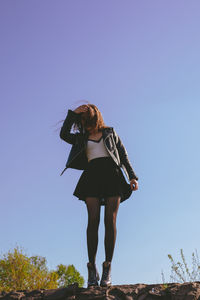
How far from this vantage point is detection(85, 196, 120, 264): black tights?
3705mm

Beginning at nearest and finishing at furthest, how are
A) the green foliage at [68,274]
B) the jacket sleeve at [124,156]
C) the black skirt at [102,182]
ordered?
the black skirt at [102,182] < the jacket sleeve at [124,156] < the green foliage at [68,274]

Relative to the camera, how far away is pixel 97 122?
4227 millimetres

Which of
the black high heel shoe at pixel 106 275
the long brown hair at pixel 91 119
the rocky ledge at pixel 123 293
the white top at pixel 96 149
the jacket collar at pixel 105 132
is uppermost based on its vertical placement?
the long brown hair at pixel 91 119

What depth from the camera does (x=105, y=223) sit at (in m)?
3.80

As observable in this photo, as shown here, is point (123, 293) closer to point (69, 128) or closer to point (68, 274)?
point (69, 128)

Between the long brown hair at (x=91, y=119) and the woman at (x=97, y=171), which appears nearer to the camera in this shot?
the woman at (x=97, y=171)

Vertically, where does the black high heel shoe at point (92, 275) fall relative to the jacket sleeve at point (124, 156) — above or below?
below

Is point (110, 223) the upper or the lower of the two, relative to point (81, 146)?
lower

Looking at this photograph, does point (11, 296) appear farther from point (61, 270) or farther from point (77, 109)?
point (61, 270)

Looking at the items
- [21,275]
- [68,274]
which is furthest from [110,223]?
[68,274]

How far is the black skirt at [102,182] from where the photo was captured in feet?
12.8

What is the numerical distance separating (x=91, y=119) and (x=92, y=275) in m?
1.97

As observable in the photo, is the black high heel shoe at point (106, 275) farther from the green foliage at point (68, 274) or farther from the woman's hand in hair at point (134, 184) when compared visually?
the green foliage at point (68, 274)

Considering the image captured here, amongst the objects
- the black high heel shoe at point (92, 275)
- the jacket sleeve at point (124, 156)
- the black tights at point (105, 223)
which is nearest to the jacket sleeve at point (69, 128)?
the jacket sleeve at point (124, 156)
